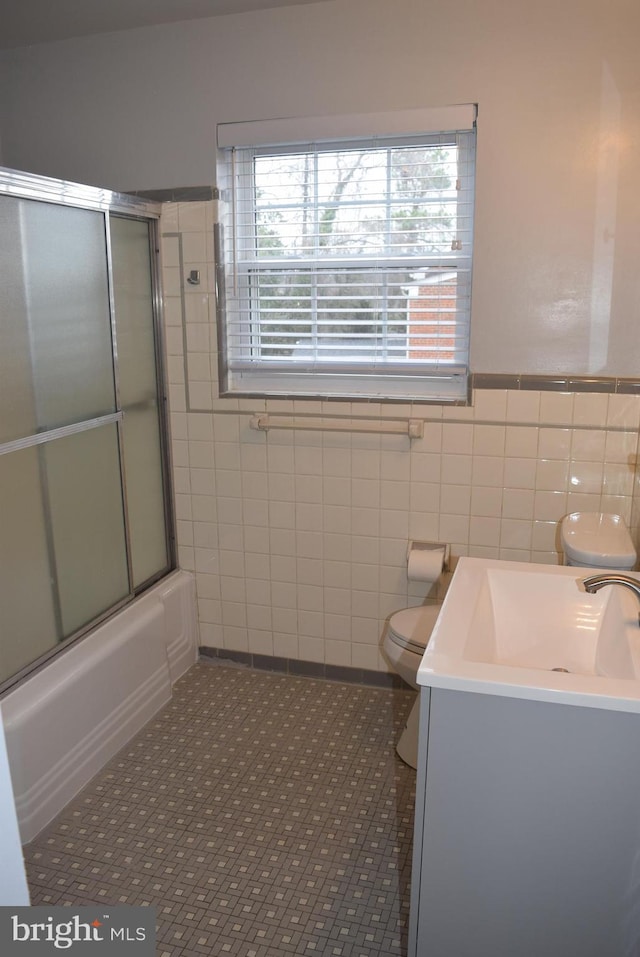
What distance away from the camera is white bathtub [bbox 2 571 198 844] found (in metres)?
2.23

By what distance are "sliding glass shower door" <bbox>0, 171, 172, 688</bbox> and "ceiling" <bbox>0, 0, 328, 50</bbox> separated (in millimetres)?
649

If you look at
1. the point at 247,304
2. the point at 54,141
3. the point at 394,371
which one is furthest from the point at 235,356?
the point at 54,141

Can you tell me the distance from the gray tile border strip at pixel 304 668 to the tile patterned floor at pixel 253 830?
0.09 metres

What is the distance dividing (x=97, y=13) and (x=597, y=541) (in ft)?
8.14

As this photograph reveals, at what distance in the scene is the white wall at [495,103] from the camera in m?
2.42

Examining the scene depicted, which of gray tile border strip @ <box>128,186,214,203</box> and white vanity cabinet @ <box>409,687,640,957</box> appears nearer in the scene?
white vanity cabinet @ <box>409,687,640,957</box>

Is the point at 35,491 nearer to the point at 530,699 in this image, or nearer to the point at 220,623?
the point at 220,623

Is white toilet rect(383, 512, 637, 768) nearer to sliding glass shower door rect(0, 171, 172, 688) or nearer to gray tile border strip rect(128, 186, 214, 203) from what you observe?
sliding glass shower door rect(0, 171, 172, 688)

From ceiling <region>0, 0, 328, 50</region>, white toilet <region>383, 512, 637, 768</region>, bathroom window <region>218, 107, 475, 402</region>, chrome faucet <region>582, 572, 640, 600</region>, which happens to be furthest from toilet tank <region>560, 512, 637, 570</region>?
ceiling <region>0, 0, 328, 50</region>

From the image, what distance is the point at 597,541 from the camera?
2357mm

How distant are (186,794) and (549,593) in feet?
4.57

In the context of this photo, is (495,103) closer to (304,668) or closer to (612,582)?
(612,582)

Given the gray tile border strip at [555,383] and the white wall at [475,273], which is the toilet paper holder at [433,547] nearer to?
the white wall at [475,273]

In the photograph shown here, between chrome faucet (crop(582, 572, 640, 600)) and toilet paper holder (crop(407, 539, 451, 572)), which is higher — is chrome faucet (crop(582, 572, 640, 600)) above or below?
above
